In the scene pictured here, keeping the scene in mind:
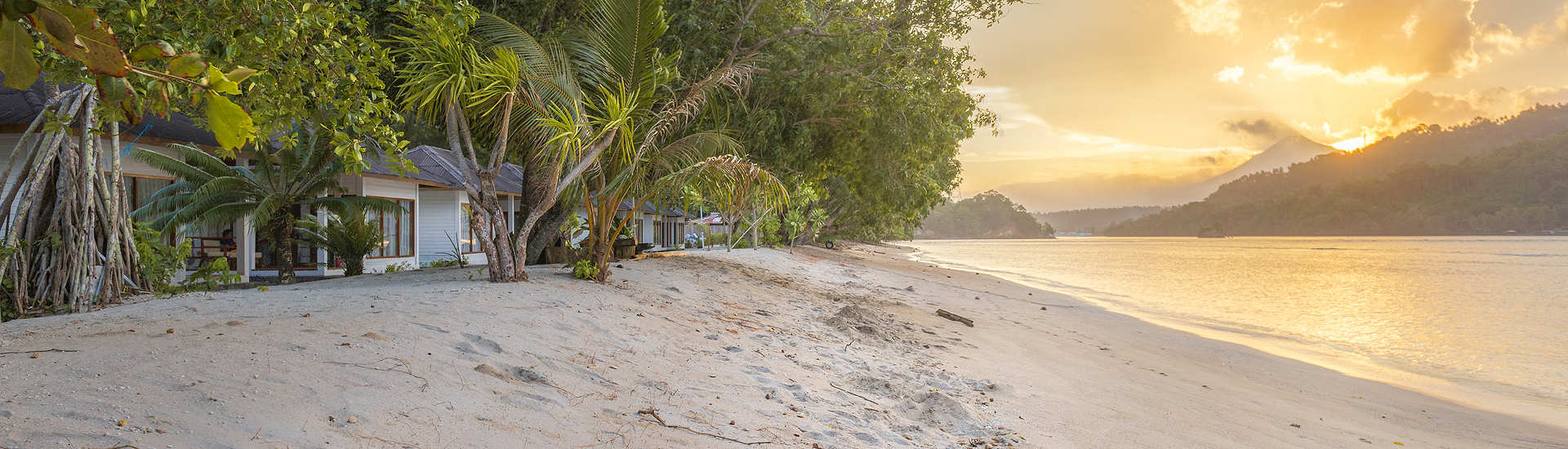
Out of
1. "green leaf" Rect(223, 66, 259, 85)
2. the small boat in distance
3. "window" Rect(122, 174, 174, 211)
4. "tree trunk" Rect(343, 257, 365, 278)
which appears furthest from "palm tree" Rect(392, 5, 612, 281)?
the small boat in distance

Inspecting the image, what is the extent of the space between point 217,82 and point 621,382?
3.61 metres

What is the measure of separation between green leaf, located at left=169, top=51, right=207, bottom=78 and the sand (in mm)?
2350

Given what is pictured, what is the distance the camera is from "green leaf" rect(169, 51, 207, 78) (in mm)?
1021

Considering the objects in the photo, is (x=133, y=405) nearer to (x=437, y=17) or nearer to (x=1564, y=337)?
(x=437, y=17)

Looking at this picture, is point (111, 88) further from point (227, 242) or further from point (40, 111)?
point (227, 242)

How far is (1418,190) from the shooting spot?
93188 mm

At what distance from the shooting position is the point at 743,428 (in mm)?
4027

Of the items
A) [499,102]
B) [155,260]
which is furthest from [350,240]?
[499,102]

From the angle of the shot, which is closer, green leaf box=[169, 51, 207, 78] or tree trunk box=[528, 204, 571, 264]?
green leaf box=[169, 51, 207, 78]

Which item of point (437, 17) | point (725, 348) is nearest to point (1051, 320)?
point (725, 348)

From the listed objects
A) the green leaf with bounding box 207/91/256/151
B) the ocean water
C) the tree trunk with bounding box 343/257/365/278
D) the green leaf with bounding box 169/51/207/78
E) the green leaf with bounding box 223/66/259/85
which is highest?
the green leaf with bounding box 223/66/259/85

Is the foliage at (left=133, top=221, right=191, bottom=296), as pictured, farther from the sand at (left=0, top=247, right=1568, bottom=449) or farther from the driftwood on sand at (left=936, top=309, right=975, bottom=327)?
the driftwood on sand at (left=936, top=309, right=975, bottom=327)

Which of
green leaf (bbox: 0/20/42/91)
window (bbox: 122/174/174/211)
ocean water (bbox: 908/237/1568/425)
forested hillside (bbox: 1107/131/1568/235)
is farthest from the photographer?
forested hillside (bbox: 1107/131/1568/235)

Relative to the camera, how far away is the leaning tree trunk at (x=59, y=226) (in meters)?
5.67
